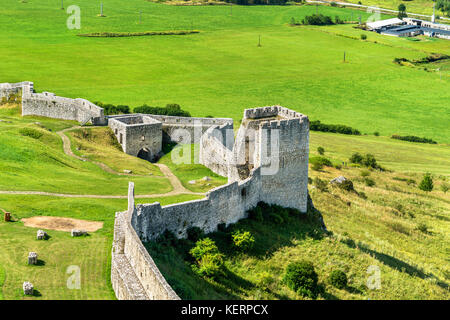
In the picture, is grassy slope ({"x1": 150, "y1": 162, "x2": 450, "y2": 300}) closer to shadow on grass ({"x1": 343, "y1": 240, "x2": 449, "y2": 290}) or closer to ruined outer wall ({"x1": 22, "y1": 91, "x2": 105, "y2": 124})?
shadow on grass ({"x1": 343, "y1": 240, "x2": 449, "y2": 290})

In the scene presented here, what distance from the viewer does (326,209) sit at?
Answer: 67.9 meters

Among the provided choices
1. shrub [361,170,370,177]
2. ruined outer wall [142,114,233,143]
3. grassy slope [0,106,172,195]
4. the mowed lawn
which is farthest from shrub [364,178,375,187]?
the mowed lawn

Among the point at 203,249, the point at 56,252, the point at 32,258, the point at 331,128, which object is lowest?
the point at 331,128

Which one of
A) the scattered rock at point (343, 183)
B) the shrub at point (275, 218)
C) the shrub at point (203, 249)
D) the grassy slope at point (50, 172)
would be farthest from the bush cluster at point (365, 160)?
the shrub at point (203, 249)

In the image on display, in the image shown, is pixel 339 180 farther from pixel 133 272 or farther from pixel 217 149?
Answer: pixel 133 272

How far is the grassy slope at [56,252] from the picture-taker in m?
34.3

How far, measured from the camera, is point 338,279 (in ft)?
153

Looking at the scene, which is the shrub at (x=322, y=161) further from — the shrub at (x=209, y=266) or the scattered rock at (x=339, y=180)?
the shrub at (x=209, y=266)

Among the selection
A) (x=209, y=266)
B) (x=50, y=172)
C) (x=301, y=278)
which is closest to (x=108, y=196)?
(x=50, y=172)

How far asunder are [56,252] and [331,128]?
87.5 metres

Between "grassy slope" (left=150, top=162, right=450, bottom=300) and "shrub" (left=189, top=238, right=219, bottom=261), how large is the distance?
0.75 meters

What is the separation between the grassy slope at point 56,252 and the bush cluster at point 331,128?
247 ft

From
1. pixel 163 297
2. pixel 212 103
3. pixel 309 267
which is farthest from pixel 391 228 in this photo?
pixel 212 103

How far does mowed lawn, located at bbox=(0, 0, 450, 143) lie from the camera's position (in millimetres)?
133875
